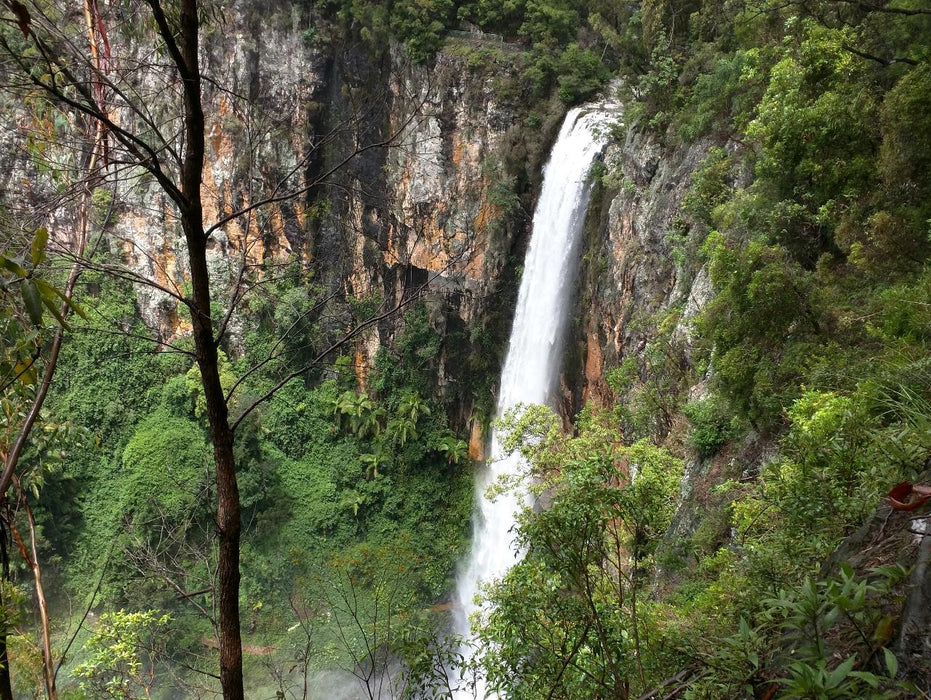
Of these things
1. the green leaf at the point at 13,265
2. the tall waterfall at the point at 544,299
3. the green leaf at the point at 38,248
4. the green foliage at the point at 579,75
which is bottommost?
the tall waterfall at the point at 544,299

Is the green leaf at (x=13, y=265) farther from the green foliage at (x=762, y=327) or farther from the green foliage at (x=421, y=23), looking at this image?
the green foliage at (x=421, y=23)

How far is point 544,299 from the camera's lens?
42.8 ft

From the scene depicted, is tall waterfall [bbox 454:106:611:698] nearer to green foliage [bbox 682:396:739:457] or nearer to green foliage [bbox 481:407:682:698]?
green foliage [bbox 682:396:739:457]

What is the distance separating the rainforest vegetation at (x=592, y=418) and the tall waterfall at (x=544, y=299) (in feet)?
2.49

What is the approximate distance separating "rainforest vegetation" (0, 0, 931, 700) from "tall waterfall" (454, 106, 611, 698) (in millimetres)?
760

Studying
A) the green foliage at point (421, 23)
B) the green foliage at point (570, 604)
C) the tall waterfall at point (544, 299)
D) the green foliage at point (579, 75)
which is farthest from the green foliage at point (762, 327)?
the green foliage at point (421, 23)

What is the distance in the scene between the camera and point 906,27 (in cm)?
483

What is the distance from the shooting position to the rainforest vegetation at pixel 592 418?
2.29 meters

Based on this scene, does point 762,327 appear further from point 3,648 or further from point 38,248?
point 3,648

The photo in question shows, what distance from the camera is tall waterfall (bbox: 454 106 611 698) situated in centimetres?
1215

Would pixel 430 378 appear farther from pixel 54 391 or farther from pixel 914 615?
pixel 914 615

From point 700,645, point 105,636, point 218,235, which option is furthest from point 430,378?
point 700,645

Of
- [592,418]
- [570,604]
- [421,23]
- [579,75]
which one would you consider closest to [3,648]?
[570,604]

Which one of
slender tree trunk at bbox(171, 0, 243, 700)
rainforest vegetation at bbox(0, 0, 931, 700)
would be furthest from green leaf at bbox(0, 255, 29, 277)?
slender tree trunk at bbox(171, 0, 243, 700)
